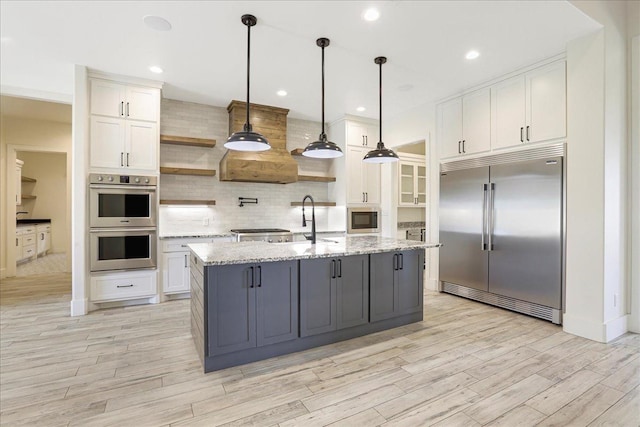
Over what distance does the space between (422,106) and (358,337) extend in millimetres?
3758

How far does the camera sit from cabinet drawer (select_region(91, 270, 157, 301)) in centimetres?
395

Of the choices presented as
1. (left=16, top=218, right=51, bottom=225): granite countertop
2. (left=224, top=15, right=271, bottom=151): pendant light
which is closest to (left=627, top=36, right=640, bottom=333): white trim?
(left=224, top=15, right=271, bottom=151): pendant light

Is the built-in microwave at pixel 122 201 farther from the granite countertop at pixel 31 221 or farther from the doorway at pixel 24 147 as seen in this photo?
the granite countertop at pixel 31 221

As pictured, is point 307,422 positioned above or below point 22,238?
below

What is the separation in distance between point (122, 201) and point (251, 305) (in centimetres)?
267

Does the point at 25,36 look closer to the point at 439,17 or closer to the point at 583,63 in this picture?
the point at 439,17

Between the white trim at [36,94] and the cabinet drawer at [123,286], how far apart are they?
2838mm

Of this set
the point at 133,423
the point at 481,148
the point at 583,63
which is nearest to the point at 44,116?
the point at 133,423

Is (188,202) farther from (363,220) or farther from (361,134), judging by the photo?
(361,134)

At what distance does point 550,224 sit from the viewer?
11.2ft

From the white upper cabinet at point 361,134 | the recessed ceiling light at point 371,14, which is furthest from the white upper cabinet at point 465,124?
the recessed ceiling light at point 371,14

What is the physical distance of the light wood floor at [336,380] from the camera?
6.32 feet

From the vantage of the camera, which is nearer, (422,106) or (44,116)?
(422,106)

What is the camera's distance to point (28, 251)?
747 cm
